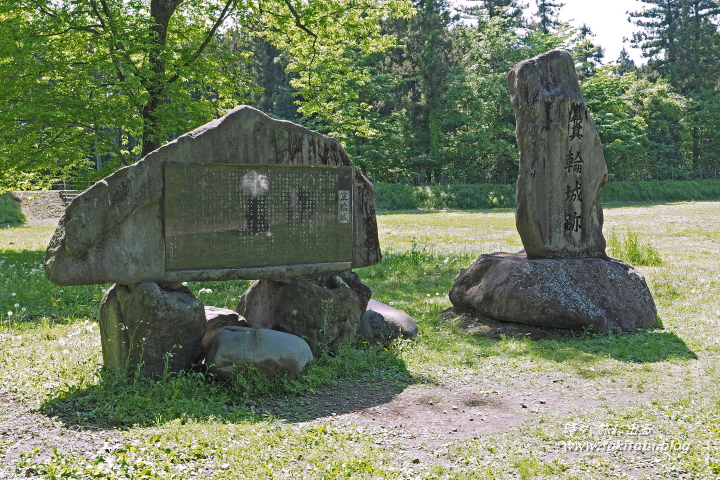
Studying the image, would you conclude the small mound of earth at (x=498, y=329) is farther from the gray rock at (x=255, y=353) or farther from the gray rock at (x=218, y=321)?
the gray rock at (x=218, y=321)

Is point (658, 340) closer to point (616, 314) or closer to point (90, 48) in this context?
point (616, 314)

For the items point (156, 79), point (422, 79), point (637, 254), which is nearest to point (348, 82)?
point (422, 79)

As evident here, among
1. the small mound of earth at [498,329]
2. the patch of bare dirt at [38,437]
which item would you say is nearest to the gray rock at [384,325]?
the small mound of earth at [498,329]

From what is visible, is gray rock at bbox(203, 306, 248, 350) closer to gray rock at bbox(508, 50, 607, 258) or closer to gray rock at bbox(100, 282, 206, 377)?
gray rock at bbox(100, 282, 206, 377)

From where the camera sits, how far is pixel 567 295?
866 cm

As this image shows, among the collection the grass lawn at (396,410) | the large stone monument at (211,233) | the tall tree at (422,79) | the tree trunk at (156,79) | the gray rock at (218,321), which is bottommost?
the grass lawn at (396,410)

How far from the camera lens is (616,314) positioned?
8.79m

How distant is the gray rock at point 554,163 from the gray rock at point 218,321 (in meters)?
4.67

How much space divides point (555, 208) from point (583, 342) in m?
2.25

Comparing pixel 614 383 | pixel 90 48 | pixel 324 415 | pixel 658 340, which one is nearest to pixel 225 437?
pixel 324 415

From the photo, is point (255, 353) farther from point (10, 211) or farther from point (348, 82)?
point (348, 82)

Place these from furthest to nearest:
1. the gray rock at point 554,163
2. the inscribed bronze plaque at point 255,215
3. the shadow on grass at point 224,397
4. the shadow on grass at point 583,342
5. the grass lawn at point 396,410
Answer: the gray rock at point 554,163, the shadow on grass at point 583,342, the inscribed bronze plaque at point 255,215, the shadow on grass at point 224,397, the grass lawn at point 396,410

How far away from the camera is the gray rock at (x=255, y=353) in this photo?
6352mm

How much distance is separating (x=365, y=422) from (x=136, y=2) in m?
12.9
